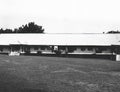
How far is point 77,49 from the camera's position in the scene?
163ft

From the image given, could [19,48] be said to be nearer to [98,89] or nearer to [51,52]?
[51,52]

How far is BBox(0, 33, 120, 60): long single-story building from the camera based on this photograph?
48.6 metres

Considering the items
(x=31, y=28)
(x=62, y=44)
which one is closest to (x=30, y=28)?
(x=31, y=28)

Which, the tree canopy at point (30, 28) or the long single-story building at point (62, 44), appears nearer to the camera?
the long single-story building at point (62, 44)

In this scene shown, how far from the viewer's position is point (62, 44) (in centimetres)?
4962

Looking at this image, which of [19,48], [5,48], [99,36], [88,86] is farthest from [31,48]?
[88,86]

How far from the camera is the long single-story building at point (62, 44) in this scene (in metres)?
48.6

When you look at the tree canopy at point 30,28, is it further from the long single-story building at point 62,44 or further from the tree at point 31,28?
the long single-story building at point 62,44

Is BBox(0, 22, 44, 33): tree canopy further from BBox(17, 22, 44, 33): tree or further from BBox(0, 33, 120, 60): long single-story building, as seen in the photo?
BBox(0, 33, 120, 60): long single-story building

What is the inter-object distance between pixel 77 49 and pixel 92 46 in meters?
3.18

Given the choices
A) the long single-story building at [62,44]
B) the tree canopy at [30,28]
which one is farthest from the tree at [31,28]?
the long single-story building at [62,44]

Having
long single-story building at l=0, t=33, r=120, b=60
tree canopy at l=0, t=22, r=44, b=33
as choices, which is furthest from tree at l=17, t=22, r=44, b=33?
long single-story building at l=0, t=33, r=120, b=60

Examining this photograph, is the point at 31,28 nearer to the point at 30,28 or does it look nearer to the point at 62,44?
the point at 30,28

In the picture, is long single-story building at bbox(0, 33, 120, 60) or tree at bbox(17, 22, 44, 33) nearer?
long single-story building at bbox(0, 33, 120, 60)
